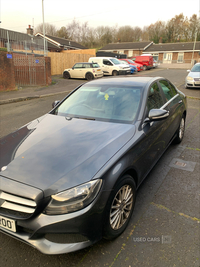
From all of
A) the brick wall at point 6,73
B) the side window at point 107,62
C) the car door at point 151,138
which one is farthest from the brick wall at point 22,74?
the car door at point 151,138

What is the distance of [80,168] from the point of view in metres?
1.96

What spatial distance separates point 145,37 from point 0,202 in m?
91.2

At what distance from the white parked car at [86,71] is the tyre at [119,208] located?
17229 millimetres

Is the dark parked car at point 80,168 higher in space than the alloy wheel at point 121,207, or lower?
higher

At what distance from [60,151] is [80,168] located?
402 millimetres

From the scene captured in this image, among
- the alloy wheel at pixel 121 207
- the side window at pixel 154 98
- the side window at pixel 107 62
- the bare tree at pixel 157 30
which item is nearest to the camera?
the alloy wheel at pixel 121 207

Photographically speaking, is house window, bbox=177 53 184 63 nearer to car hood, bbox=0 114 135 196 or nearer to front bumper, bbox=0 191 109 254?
car hood, bbox=0 114 135 196

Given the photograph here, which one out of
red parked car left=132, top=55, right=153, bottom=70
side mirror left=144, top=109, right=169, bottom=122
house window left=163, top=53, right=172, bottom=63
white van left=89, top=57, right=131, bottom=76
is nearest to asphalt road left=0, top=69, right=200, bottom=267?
side mirror left=144, top=109, right=169, bottom=122

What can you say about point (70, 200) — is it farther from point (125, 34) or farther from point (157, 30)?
point (157, 30)

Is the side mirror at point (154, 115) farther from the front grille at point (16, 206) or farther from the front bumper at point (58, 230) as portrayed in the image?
the front grille at point (16, 206)

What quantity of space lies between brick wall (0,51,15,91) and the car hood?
10.8 meters

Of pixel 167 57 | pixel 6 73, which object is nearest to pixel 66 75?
pixel 6 73

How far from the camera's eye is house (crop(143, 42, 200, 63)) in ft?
181

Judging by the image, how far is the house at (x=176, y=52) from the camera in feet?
181
